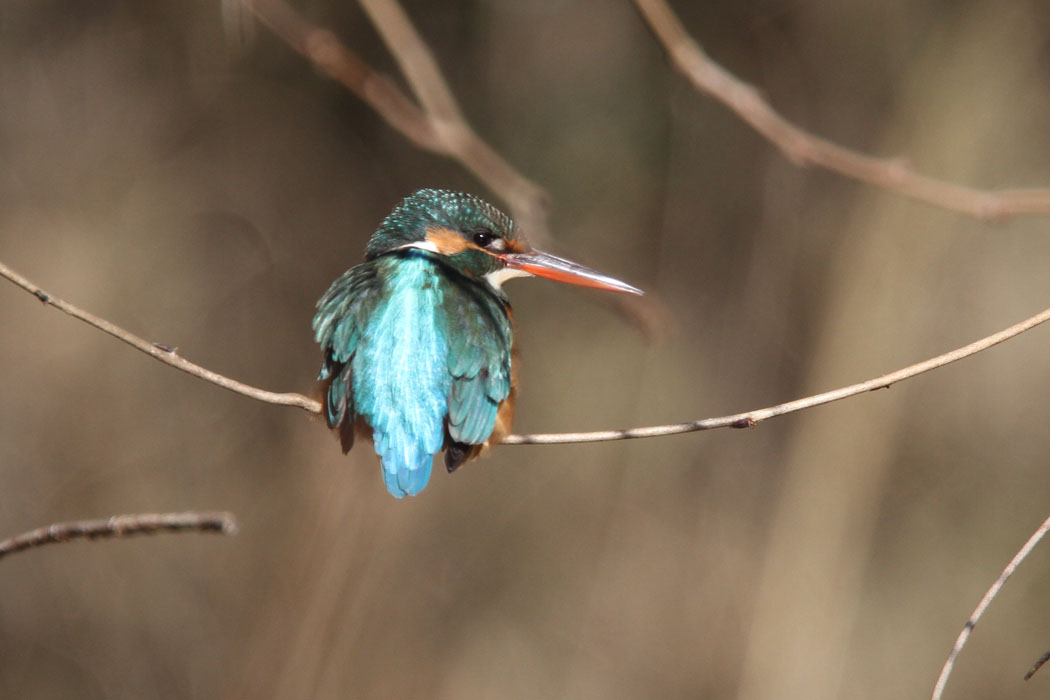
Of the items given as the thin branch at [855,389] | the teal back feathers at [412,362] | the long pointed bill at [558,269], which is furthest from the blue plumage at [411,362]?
the thin branch at [855,389]

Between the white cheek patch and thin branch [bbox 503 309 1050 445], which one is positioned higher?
the white cheek patch

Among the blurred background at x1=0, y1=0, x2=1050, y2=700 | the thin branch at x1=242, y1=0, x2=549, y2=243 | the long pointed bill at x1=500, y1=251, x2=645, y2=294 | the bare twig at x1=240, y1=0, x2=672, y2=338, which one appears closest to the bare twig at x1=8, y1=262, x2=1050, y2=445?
the long pointed bill at x1=500, y1=251, x2=645, y2=294

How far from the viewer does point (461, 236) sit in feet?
6.99

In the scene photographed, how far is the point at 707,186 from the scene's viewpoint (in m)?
4.51

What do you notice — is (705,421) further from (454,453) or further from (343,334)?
(343,334)

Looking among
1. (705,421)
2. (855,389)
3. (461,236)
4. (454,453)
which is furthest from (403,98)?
(855,389)

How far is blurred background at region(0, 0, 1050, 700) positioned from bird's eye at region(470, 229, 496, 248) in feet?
5.62

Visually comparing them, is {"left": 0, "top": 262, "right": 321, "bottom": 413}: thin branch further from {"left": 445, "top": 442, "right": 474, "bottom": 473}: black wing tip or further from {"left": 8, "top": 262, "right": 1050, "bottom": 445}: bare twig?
{"left": 445, "top": 442, "right": 474, "bottom": 473}: black wing tip

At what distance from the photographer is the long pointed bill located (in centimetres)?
191

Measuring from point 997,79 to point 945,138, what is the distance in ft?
0.92

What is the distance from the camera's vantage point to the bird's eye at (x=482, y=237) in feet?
6.99

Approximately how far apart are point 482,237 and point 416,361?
45 centimetres

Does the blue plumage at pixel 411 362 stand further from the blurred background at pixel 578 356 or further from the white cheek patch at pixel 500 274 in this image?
the blurred background at pixel 578 356

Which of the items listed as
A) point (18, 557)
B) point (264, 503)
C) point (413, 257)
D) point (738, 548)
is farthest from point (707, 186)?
point (18, 557)
